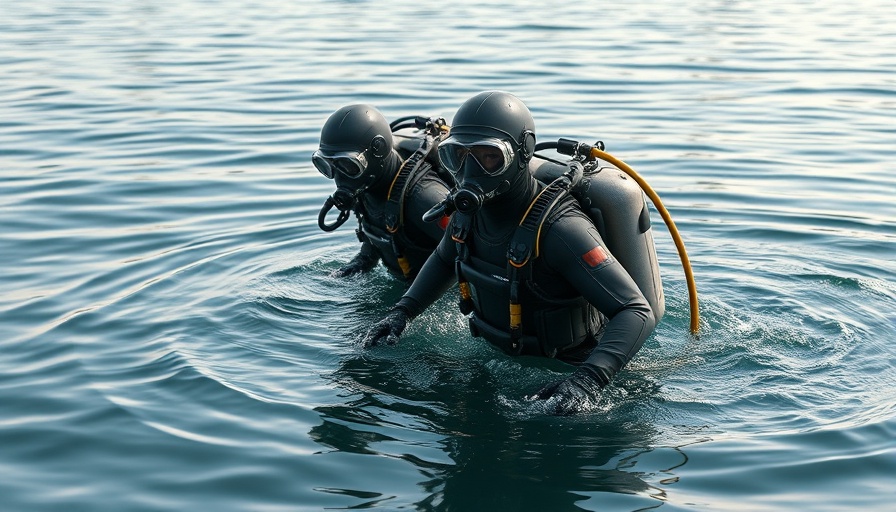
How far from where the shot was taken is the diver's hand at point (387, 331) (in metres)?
5.73

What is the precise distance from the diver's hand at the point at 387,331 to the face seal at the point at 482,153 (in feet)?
3.57

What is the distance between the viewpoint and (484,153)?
500 cm

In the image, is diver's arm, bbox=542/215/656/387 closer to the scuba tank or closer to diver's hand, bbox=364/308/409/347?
the scuba tank

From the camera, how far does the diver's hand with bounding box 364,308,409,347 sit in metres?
5.73

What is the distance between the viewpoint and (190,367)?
5.75 m

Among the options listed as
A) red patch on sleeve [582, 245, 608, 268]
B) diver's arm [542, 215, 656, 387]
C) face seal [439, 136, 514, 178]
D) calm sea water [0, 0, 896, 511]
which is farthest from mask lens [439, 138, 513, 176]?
calm sea water [0, 0, 896, 511]

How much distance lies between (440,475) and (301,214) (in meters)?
4.96

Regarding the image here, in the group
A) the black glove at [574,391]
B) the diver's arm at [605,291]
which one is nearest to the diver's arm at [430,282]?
the diver's arm at [605,291]

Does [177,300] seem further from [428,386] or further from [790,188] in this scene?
[790,188]

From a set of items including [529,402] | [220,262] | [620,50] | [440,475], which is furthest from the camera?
[620,50]

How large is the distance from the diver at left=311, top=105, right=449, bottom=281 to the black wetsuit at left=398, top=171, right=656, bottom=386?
2.18 feet

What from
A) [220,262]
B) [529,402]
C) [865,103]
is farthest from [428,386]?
[865,103]

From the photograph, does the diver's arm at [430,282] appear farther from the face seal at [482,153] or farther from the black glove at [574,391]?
the black glove at [574,391]

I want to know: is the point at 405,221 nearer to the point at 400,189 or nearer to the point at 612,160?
the point at 400,189
